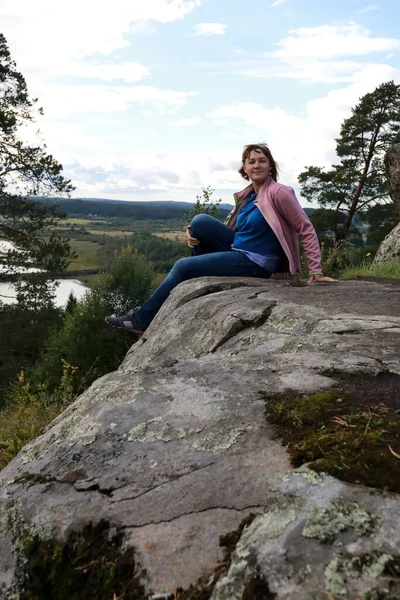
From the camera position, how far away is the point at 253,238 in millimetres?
4832

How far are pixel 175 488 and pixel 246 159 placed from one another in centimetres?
398

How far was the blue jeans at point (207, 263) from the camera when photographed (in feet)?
16.1

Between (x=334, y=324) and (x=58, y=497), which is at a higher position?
(x=334, y=324)

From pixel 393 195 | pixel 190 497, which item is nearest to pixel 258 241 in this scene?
pixel 190 497

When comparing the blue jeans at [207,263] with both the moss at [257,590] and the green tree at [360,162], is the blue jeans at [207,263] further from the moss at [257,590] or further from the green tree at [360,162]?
the green tree at [360,162]

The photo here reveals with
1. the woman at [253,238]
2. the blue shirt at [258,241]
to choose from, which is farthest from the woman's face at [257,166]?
the blue shirt at [258,241]

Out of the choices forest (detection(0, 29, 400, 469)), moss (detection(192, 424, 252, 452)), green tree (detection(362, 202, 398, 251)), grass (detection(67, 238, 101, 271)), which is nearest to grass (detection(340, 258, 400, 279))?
forest (detection(0, 29, 400, 469))

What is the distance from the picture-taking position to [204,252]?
5375 mm

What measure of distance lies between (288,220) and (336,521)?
149 inches

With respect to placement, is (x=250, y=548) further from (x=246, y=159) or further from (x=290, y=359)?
(x=246, y=159)

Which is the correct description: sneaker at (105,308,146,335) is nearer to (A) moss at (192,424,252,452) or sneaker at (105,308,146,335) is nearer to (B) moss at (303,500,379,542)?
(A) moss at (192,424,252,452)

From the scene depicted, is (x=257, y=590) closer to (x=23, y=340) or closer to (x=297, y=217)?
(x=297, y=217)

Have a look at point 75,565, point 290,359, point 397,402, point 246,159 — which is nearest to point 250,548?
point 75,565

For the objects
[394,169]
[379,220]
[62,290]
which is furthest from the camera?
[62,290]
